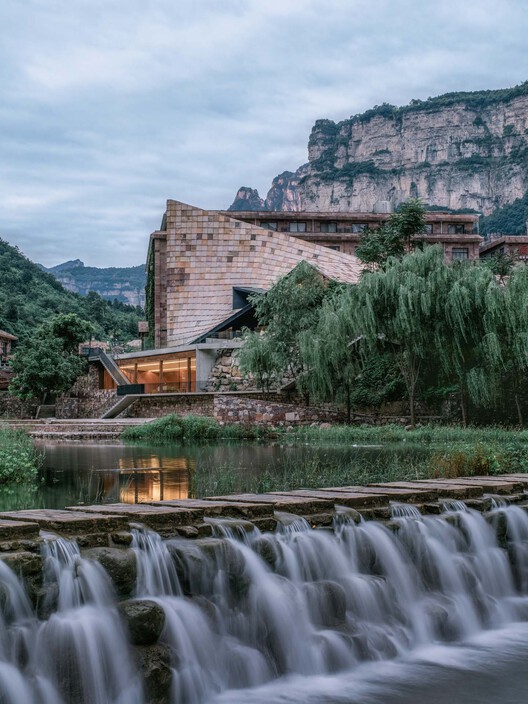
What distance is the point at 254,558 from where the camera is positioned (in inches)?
211

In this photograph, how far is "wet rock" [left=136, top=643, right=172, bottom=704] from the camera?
4.41 metres

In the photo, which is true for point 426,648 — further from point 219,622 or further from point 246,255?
point 246,255

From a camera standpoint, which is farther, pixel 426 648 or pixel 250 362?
pixel 250 362

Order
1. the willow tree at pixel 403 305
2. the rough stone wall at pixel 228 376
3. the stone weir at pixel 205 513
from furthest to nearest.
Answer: the rough stone wall at pixel 228 376 < the willow tree at pixel 403 305 < the stone weir at pixel 205 513

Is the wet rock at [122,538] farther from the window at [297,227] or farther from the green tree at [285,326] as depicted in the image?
the window at [297,227]

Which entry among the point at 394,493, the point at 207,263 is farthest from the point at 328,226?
the point at 394,493

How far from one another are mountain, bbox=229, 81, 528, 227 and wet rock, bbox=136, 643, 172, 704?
5387 inches

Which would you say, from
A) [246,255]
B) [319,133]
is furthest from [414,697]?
[319,133]

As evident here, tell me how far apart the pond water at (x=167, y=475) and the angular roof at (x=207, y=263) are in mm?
32490

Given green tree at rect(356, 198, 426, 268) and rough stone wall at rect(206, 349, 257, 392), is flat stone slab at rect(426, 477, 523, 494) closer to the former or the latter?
green tree at rect(356, 198, 426, 268)

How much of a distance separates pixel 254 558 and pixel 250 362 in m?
29.1

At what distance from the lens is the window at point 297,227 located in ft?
225

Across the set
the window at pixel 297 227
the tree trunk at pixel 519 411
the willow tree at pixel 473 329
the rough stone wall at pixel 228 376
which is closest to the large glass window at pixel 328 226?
the window at pixel 297 227

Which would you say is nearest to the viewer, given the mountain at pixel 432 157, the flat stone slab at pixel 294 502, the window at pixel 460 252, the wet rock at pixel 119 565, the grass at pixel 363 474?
the wet rock at pixel 119 565
